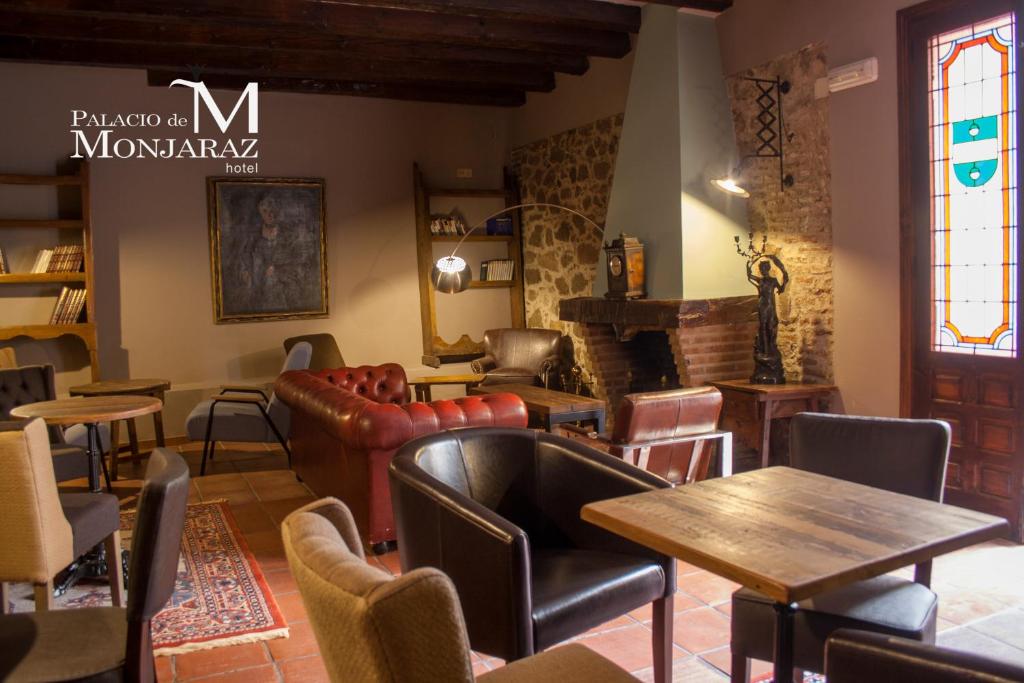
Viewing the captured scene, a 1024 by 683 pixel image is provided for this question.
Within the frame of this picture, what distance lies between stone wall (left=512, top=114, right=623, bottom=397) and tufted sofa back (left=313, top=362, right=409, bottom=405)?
1.57m

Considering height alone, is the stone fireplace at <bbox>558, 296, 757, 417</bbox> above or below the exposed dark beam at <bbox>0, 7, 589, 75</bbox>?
below

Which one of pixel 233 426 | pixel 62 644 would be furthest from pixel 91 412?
pixel 62 644

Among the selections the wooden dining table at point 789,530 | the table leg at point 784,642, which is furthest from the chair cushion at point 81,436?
the table leg at point 784,642

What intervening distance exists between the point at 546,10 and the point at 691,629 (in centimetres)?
422

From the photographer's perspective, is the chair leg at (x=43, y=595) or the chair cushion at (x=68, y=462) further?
the chair cushion at (x=68, y=462)

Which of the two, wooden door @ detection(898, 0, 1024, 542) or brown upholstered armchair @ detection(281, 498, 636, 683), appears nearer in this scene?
brown upholstered armchair @ detection(281, 498, 636, 683)

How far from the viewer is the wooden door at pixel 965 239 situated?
4098mm

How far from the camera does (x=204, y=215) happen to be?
739 centimetres

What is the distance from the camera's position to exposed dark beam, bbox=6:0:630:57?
17.3 feet

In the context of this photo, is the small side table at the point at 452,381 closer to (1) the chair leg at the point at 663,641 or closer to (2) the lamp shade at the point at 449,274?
(2) the lamp shade at the point at 449,274

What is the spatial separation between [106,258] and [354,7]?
3.05 m

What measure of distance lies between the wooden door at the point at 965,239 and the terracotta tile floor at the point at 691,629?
0.51m

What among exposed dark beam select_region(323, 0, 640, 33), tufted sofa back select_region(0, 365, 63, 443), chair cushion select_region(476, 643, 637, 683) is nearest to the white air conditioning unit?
exposed dark beam select_region(323, 0, 640, 33)

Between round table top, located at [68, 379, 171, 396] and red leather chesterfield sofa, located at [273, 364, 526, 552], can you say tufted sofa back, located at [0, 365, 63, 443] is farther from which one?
red leather chesterfield sofa, located at [273, 364, 526, 552]
